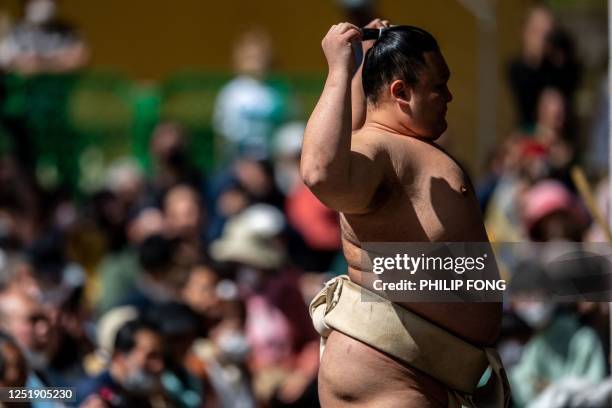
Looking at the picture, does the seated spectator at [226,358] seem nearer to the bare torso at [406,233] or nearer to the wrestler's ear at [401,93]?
the bare torso at [406,233]

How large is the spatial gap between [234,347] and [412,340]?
3.62m

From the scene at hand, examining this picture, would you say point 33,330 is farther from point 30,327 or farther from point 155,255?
point 155,255

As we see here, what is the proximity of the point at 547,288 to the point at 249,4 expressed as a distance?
27.4ft

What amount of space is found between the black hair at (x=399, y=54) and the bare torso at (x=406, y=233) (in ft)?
0.53

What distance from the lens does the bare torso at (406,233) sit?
166 inches

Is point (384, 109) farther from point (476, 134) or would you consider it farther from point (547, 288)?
point (476, 134)

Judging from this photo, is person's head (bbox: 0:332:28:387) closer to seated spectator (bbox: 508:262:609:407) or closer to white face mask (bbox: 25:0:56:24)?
seated spectator (bbox: 508:262:609:407)

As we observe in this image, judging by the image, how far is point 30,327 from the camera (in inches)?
276

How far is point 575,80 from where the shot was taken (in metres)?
9.74

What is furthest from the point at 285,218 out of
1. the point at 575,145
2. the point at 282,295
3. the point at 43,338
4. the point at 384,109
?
the point at 384,109

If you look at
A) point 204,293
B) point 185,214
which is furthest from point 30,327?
point 185,214

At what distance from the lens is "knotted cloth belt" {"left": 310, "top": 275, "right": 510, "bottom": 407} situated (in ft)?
13.9

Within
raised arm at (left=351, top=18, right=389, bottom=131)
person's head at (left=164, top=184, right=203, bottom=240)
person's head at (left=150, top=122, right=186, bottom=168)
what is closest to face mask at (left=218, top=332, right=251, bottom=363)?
person's head at (left=164, top=184, right=203, bottom=240)

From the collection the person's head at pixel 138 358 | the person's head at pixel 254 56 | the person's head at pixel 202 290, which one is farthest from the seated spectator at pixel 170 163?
the person's head at pixel 138 358
